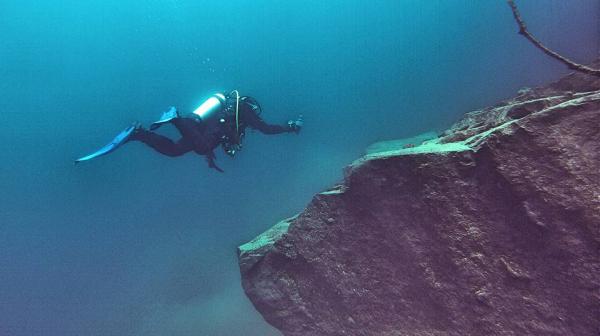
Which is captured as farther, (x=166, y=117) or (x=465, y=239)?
(x=166, y=117)

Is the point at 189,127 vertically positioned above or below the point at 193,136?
above

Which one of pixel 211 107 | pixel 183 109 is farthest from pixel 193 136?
pixel 183 109

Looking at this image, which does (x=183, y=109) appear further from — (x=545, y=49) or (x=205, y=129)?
(x=545, y=49)

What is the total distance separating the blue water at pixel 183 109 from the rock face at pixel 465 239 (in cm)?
1411

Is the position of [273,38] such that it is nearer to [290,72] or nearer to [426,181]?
[290,72]

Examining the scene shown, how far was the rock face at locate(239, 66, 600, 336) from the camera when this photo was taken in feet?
12.2

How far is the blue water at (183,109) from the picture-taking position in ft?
69.6

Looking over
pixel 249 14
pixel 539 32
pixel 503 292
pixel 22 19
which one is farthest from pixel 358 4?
pixel 22 19

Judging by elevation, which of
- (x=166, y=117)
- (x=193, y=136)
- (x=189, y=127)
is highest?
(x=166, y=117)

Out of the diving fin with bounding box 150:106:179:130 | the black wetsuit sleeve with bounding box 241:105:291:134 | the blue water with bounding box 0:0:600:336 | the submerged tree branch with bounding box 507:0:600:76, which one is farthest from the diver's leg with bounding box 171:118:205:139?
the blue water with bounding box 0:0:600:336

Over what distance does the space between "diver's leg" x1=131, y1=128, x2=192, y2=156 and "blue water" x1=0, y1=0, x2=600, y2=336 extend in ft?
42.7

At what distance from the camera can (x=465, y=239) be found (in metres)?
4.57

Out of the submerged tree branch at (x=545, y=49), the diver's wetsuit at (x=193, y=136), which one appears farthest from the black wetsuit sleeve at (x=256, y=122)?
the submerged tree branch at (x=545, y=49)

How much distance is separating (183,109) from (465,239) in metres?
34.7
